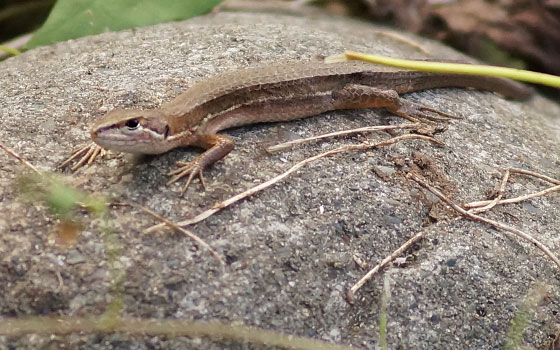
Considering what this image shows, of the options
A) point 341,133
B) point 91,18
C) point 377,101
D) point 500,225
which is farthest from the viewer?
point 91,18

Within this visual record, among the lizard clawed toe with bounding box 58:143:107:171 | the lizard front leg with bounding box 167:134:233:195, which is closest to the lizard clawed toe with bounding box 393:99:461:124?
the lizard front leg with bounding box 167:134:233:195

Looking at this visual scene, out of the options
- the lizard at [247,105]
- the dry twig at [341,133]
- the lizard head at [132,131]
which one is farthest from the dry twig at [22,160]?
the dry twig at [341,133]

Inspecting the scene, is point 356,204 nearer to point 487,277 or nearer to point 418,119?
point 487,277

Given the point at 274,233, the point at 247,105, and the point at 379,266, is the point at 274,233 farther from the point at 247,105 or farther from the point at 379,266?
the point at 247,105

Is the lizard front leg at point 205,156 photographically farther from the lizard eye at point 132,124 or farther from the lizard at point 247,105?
the lizard eye at point 132,124

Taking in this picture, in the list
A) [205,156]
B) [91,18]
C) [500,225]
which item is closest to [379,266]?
[500,225]

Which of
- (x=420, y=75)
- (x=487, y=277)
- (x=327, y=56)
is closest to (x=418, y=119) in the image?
(x=420, y=75)
